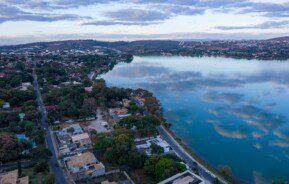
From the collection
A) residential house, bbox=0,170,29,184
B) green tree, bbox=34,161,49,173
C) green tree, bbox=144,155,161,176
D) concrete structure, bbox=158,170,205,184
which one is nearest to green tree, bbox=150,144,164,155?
green tree, bbox=144,155,161,176

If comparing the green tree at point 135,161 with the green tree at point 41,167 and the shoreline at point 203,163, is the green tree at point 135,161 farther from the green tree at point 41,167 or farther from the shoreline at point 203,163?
the green tree at point 41,167

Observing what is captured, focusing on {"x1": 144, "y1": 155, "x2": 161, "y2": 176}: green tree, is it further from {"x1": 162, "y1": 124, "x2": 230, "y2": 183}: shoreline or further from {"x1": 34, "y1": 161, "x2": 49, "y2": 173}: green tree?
{"x1": 34, "y1": 161, "x2": 49, "y2": 173}: green tree

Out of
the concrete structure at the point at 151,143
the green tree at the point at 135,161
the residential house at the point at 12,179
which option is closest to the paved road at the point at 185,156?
the concrete structure at the point at 151,143

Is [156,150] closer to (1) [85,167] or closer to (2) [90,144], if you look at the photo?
(1) [85,167]

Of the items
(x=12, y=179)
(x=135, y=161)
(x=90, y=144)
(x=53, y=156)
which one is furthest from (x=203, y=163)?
(x=12, y=179)

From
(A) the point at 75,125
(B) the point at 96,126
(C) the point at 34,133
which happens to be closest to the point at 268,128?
(B) the point at 96,126

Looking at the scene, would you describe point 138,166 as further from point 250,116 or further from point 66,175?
point 250,116
